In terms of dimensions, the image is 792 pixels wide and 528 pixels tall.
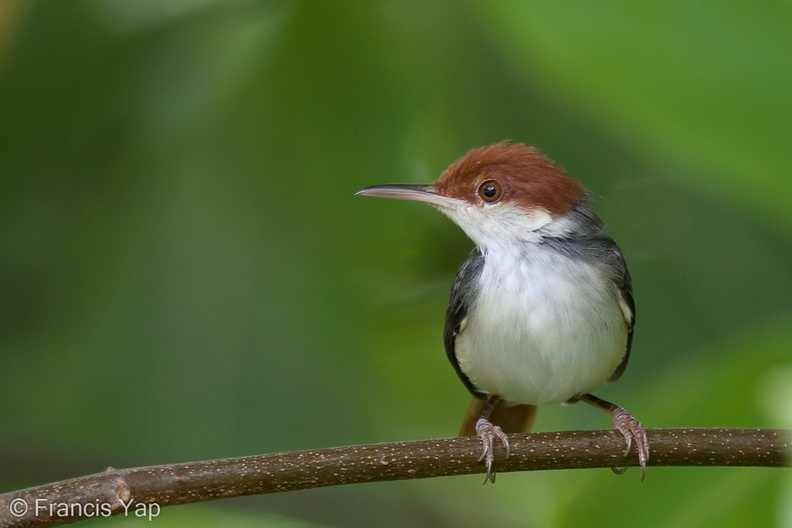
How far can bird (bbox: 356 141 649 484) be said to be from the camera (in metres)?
3.20

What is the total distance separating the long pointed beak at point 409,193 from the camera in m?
3.09

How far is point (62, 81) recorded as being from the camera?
3320 mm

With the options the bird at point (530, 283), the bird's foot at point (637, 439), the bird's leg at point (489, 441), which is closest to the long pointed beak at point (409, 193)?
the bird at point (530, 283)

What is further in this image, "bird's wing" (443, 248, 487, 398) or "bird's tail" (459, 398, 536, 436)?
"bird's tail" (459, 398, 536, 436)

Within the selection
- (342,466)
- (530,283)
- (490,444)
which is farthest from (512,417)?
(342,466)

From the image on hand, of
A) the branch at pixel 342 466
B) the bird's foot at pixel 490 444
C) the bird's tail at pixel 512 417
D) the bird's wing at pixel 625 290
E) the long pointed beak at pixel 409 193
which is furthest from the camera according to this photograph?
the bird's tail at pixel 512 417

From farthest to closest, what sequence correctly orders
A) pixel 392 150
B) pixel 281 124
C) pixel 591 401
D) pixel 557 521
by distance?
1. pixel 591 401
2. pixel 281 124
3. pixel 392 150
4. pixel 557 521

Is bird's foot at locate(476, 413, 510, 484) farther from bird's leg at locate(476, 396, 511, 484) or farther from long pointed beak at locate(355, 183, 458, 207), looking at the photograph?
long pointed beak at locate(355, 183, 458, 207)

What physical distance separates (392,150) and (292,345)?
77 cm

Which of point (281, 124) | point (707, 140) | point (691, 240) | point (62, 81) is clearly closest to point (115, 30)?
point (62, 81)

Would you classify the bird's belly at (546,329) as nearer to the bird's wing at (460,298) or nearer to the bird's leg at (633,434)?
the bird's wing at (460,298)

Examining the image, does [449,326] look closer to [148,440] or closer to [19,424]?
[148,440]

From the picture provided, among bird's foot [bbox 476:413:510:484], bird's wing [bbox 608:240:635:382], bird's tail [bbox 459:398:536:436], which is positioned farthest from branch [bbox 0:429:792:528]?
bird's tail [bbox 459:398:536:436]

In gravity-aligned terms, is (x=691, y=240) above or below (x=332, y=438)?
above
